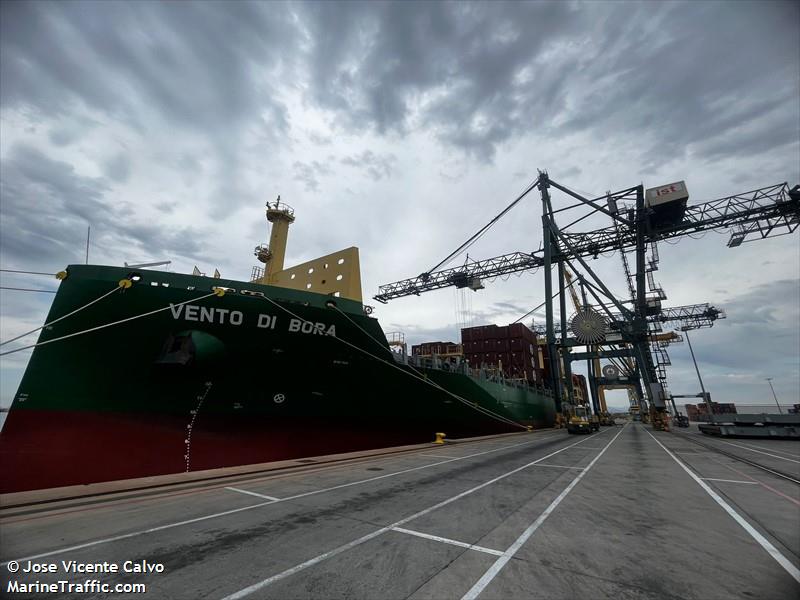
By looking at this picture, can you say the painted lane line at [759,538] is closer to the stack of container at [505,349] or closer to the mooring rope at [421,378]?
the mooring rope at [421,378]

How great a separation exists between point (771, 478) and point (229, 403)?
51.5 feet

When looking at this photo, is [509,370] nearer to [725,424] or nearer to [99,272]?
[725,424]

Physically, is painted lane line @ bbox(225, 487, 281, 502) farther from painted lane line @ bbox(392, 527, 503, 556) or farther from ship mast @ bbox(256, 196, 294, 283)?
ship mast @ bbox(256, 196, 294, 283)

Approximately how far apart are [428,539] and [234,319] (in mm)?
8117

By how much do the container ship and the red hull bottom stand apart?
24 millimetres

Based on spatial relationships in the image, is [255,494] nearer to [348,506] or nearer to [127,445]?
[348,506]

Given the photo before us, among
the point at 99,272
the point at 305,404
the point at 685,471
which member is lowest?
the point at 685,471

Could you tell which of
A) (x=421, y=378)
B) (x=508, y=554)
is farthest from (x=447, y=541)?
(x=421, y=378)

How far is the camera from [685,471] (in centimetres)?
1033

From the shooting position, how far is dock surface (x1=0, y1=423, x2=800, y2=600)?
3541 millimetres

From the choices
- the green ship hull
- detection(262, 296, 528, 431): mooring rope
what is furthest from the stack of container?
the green ship hull

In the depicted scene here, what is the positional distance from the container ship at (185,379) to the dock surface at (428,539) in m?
2.09

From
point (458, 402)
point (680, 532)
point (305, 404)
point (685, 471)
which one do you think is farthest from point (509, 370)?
point (680, 532)

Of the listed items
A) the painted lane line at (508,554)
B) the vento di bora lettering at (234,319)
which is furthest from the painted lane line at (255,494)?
the painted lane line at (508,554)
